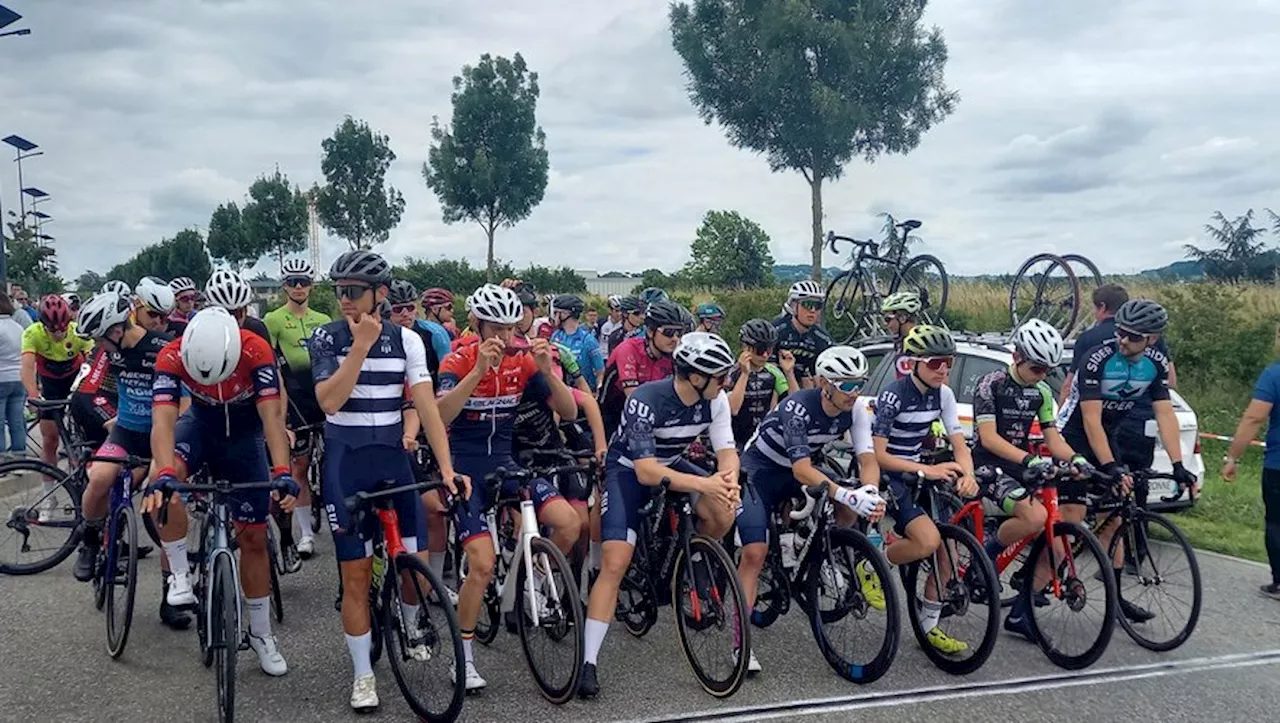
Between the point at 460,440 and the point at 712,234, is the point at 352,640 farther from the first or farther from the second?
the point at 712,234

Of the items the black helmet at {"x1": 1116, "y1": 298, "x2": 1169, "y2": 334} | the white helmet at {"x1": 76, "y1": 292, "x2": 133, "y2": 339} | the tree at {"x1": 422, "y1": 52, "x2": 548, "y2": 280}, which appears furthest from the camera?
the tree at {"x1": 422, "y1": 52, "x2": 548, "y2": 280}

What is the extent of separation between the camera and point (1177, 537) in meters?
5.60

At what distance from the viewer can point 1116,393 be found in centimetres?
668

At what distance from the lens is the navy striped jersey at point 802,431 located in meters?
5.49

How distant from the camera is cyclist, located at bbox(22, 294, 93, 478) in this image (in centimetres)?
841

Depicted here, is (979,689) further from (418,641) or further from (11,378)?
(11,378)

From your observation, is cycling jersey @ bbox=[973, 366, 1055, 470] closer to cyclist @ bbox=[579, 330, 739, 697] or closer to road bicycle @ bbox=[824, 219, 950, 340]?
cyclist @ bbox=[579, 330, 739, 697]

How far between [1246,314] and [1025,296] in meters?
6.41

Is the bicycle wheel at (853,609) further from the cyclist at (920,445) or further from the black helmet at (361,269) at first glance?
the black helmet at (361,269)

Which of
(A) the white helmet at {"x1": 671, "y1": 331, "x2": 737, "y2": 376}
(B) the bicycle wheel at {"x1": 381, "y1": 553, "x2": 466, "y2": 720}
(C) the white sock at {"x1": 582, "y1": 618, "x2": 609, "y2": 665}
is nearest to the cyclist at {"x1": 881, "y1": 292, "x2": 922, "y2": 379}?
(A) the white helmet at {"x1": 671, "y1": 331, "x2": 737, "y2": 376}

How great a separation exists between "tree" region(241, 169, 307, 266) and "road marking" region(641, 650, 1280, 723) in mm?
47799

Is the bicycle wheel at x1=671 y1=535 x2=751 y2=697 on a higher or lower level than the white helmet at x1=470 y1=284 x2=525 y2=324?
lower

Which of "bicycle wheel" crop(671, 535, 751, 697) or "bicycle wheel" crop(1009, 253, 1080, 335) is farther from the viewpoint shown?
"bicycle wheel" crop(1009, 253, 1080, 335)

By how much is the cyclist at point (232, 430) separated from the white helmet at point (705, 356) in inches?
80.0
